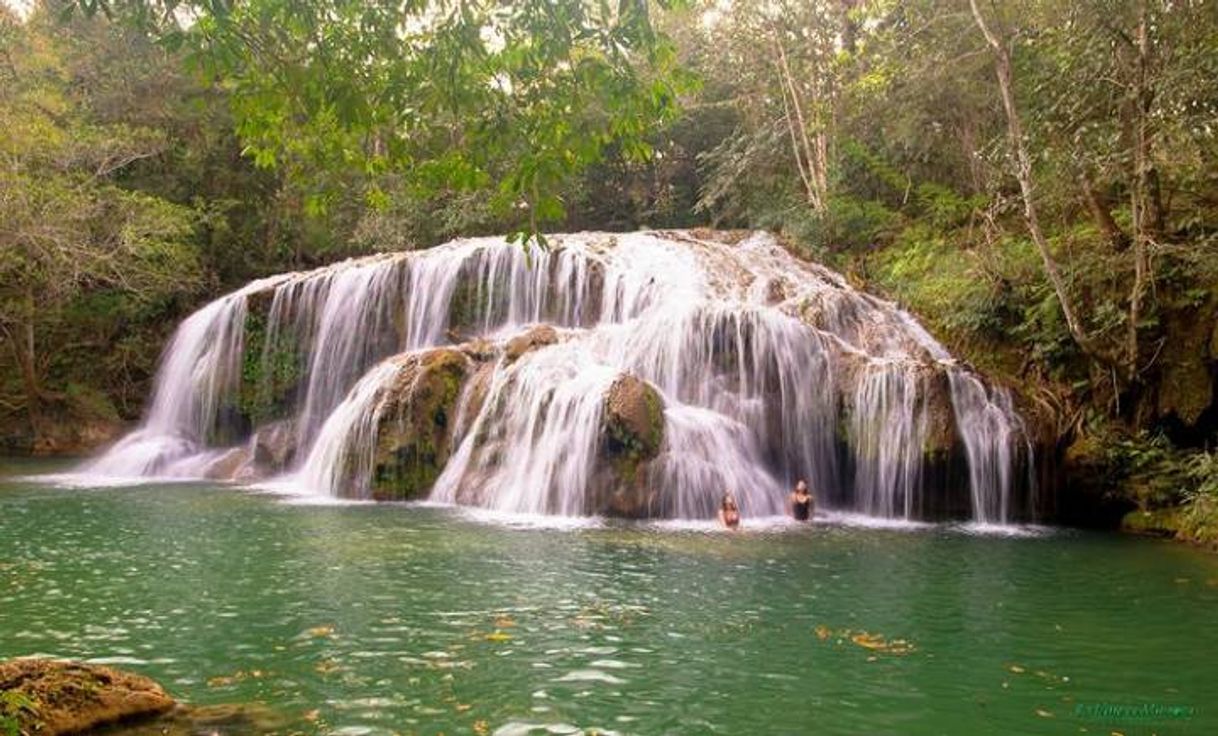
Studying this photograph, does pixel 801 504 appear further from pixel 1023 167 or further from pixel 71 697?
pixel 71 697

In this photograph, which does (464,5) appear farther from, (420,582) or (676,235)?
(676,235)

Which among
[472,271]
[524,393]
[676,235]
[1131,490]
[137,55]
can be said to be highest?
[137,55]

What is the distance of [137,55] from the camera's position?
92.0 ft

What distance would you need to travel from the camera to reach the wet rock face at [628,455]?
13430 mm

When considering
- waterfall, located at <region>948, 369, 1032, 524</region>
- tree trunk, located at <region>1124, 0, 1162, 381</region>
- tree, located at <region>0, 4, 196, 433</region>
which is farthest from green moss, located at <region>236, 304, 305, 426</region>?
tree trunk, located at <region>1124, 0, 1162, 381</region>

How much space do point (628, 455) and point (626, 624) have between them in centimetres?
628

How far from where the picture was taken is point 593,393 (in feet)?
47.8

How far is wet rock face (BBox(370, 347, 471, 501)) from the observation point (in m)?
15.7

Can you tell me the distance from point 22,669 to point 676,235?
2079cm

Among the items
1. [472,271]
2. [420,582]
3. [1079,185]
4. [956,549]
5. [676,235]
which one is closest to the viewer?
[420,582]

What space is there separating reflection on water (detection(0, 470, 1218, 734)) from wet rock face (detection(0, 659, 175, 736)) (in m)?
0.43

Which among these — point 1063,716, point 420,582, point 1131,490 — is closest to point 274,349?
point 420,582

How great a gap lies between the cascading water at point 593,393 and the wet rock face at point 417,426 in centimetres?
4

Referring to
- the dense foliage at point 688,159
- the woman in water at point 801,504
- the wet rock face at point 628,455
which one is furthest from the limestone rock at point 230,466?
the woman in water at point 801,504
